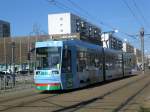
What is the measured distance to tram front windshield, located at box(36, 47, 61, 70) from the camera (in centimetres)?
2556

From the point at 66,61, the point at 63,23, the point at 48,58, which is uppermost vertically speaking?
the point at 63,23

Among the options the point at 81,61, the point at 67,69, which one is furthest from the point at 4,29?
the point at 67,69

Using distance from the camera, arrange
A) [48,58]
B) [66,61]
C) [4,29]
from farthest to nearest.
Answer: [4,29] → [66,61] → [48,58]

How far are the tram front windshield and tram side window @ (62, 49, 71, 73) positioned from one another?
415mm

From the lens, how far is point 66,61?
2623 centimetres

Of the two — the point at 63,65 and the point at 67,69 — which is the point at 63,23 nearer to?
the point at 67,69

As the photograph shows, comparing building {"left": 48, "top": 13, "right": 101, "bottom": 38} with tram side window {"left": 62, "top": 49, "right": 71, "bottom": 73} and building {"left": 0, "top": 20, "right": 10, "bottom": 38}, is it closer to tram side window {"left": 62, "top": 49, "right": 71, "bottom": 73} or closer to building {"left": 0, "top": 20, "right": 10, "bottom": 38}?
building {"left": 0, "top": 20, "right": 10, "bottom": 38}

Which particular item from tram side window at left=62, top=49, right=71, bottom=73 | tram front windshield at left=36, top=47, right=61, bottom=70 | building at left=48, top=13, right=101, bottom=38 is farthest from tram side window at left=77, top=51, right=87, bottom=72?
building at left=48, top=13, right=101, bottom=38

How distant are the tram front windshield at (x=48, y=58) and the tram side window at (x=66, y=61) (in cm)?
41

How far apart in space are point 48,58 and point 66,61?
1.21 metres

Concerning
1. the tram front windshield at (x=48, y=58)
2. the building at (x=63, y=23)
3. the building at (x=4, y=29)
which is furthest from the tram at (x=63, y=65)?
the building at (x=4, y=29)

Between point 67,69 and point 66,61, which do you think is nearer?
point 66,61

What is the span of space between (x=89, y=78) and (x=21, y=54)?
80.4 metres

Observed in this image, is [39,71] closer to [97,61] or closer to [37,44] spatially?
[37,44]
